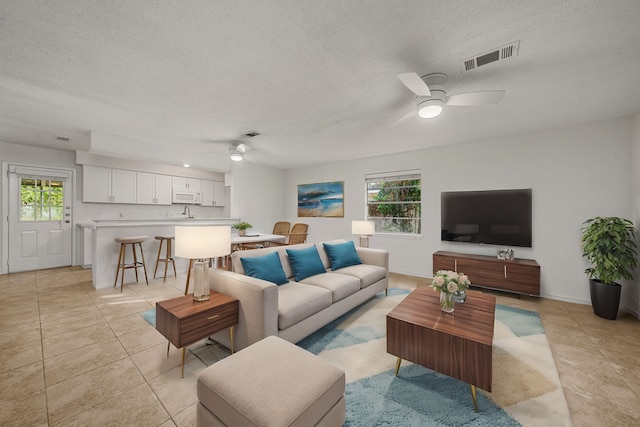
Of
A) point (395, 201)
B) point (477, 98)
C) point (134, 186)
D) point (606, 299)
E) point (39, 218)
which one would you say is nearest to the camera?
point (477, 98)

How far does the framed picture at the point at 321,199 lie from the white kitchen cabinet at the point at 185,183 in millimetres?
2732

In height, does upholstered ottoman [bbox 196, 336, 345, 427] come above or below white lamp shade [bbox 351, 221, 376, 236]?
below

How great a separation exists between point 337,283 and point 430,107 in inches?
79.6

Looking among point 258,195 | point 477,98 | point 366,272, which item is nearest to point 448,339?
point 366,272

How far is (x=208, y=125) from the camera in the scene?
3578 mm

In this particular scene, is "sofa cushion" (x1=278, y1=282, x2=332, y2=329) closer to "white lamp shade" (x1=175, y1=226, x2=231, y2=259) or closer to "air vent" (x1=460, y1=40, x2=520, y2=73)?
"white lamp shade" (x1=175, y1=226, x2=231, y2=259)

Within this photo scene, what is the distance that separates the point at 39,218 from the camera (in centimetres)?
502

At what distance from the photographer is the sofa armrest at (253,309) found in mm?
1967

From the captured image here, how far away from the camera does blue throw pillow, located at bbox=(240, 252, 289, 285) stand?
2484 mm

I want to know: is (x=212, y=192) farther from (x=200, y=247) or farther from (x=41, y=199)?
(x=200, y=247)

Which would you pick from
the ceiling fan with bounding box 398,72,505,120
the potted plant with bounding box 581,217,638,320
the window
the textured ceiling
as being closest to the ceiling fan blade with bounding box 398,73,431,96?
the ceiling fan with bounding box 398,72,505,120

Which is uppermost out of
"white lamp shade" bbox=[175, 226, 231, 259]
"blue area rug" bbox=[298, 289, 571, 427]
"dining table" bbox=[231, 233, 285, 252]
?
"white lamp shade" bbox=[175, 226, 231, 259]

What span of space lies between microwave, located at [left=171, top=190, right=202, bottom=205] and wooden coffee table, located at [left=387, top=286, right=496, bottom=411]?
236 inches

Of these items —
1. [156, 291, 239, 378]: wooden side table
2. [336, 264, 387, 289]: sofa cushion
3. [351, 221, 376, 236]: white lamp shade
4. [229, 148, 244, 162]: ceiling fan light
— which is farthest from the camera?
[229, 148, 244, 162]: ceiling fan light
